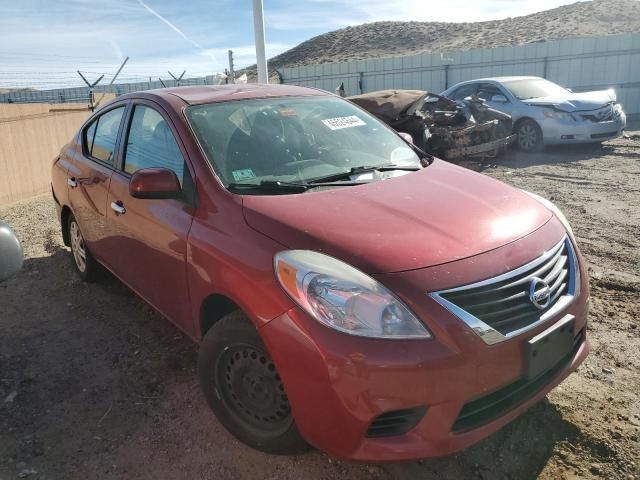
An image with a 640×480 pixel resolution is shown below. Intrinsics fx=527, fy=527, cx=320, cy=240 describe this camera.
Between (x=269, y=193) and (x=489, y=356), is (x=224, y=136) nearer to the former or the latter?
(x=269, y=193)

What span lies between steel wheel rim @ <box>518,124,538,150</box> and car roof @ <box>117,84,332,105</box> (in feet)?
25.5

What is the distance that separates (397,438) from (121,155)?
2.71 meters

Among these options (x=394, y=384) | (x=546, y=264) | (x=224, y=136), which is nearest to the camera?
(x=394, y=384)

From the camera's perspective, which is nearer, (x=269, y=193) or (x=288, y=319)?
(x=288, y=319)

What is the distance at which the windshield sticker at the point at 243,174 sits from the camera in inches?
109

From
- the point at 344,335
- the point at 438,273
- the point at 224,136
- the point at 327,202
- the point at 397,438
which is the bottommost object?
the point at 397,438

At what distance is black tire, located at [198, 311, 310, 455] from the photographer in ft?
7.53

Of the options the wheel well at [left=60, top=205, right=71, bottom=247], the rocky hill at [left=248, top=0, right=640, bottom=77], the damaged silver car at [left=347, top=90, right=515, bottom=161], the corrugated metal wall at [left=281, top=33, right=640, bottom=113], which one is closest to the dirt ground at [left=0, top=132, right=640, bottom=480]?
the wheel well at [left=60, top=205, right=71, bottom=247]

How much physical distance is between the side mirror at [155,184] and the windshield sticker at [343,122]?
3.65 ft

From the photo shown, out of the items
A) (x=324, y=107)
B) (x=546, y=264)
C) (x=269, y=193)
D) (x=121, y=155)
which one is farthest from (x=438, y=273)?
(x=121, y=155)

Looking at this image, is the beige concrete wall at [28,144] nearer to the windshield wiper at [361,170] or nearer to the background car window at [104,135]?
the background car window at [104,135]

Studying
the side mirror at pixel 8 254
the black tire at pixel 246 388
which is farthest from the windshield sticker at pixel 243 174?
the side mirror at pixel 8 254

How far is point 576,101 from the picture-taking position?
392 inches

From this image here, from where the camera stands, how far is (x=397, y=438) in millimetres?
2002
